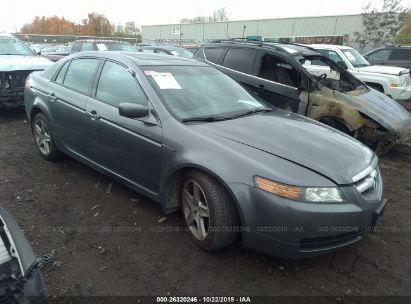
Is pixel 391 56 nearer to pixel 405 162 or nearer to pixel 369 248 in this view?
pixel 405 162

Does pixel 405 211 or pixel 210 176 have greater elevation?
pixel 210 176

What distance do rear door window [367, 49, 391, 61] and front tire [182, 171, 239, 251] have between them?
1182cm

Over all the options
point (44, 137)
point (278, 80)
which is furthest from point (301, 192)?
point (278, 80)

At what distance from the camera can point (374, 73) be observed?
353 inches

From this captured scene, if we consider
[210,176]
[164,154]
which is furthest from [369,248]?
[164,154]

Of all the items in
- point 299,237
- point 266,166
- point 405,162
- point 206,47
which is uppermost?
point 206,47

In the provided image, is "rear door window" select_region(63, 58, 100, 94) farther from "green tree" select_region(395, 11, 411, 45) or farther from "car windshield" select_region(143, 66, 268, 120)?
"green tree" select_region(395, 11, 411, 45)

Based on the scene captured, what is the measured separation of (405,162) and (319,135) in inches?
123

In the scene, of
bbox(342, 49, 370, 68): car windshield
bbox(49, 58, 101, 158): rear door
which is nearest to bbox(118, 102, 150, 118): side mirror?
bbox(49, 58, 101, 158): rear door

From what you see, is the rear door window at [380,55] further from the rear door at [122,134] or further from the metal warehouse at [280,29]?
the metal warehouse at [280,29]

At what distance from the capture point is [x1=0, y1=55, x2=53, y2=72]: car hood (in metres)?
6.89

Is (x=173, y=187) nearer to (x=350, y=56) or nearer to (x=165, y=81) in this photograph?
(x=165, y=81)

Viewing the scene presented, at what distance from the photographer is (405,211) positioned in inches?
150

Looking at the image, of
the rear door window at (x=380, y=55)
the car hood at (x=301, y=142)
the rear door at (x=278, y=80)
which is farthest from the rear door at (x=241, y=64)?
the rear door window at (x=380, y=55)
